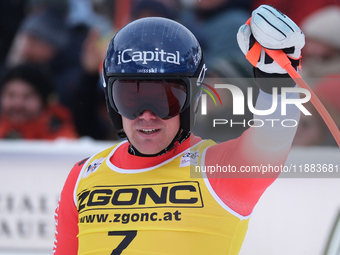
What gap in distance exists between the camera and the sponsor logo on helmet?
247cm

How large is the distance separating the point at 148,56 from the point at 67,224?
834 mm

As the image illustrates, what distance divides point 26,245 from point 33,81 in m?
1.60

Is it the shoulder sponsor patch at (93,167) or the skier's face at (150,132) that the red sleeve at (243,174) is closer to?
the skier's face at (150,132)

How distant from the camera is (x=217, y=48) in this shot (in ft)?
14.9

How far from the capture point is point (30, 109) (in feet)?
16.8

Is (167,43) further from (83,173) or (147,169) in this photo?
(83,173)

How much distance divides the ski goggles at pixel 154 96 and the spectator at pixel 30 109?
2575mm

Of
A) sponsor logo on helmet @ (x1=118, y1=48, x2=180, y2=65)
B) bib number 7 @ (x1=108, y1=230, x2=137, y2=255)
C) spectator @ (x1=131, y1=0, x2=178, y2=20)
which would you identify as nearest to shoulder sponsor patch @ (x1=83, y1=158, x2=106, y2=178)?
bib number 7 @ (x1=108, y1=230, x2=137, y2=255)

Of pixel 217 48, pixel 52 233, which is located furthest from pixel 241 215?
pixel 217 48

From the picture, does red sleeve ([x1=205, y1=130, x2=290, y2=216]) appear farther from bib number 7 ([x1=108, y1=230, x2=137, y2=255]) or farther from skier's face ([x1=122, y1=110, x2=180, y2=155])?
bib number 7 ([x1=108, y1=230, x2=137, y2=255])

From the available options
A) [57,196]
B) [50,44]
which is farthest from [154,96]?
[50,44]

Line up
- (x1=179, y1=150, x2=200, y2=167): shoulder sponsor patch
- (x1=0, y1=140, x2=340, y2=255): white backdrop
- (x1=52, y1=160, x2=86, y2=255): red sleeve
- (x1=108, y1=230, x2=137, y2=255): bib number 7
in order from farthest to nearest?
(x1=0, y1=140, x2=340, y2=255): white backdrop → (x1=52, y1=160, x2=86, y2=255): red sleeve → (x1=179, y1=150, x2=200, y2=167): shoulder sponsor patch → (x1=108, y1=230, x2=137, y2=255): bib number 7

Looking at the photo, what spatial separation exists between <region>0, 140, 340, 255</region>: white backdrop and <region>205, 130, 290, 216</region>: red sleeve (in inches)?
51.5

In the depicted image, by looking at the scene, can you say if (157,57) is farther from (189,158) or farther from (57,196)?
(57,196)
